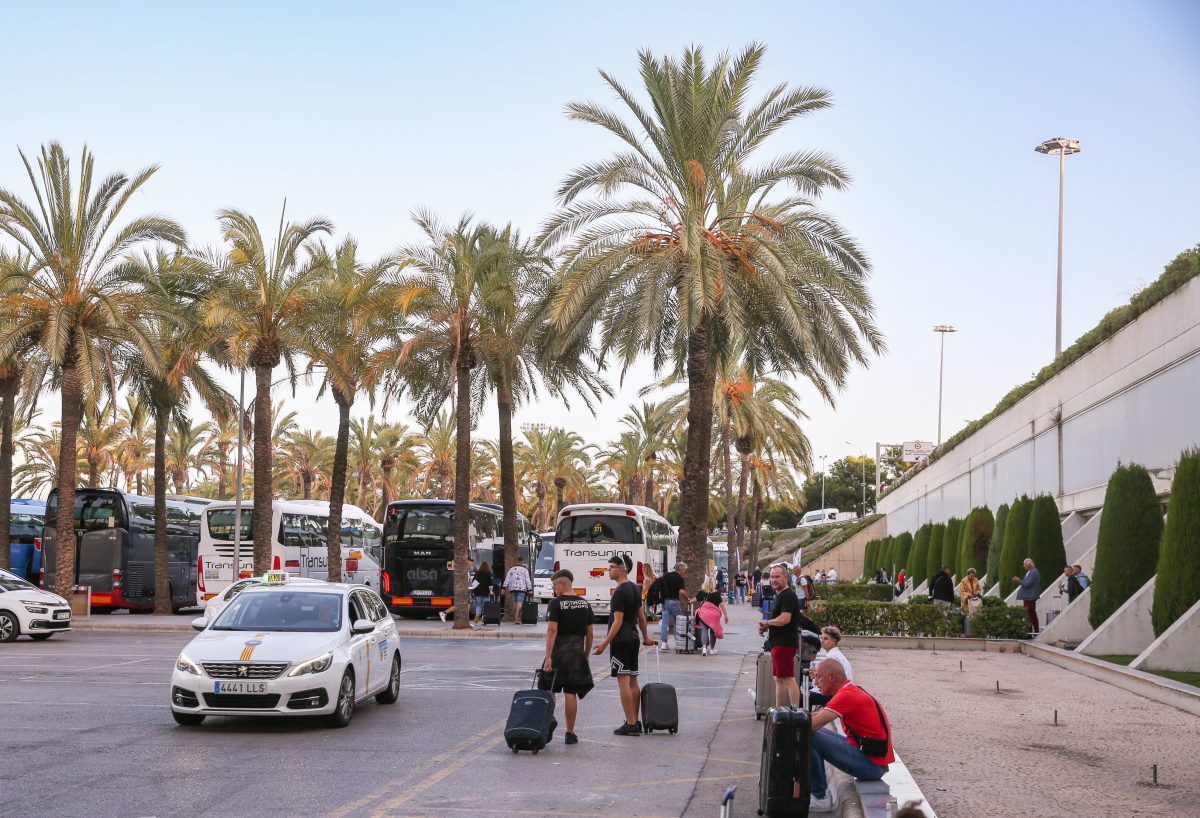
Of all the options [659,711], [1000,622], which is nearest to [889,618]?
[1000,622]

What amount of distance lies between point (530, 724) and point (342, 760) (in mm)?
Answer: 1688

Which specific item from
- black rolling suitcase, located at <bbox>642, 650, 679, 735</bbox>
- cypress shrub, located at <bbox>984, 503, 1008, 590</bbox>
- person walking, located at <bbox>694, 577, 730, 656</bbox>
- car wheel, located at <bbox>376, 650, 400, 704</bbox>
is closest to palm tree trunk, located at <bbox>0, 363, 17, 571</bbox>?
person walking, located at <bbox>694, 577, 730, 656</bbox>

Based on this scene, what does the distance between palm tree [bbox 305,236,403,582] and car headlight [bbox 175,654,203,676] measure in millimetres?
19069

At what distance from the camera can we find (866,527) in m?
86.8

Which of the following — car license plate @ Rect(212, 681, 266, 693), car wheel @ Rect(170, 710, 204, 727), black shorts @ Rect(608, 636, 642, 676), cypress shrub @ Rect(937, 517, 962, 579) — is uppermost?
cypress shrub @ Rect(937, 517, 962, 579)

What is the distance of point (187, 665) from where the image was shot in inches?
495

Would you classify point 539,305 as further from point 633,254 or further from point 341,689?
point 341,689

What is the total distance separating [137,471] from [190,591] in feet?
115

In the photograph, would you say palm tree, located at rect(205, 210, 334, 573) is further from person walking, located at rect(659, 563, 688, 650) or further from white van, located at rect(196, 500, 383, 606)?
person walking, located at rect(659, 563, 688, 650)

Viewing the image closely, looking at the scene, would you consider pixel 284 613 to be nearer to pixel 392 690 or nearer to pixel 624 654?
pixel 392 690

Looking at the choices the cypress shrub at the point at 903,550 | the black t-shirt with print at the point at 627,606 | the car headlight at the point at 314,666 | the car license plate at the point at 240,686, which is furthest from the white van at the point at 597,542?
the cypress shrub at the point at 903,550

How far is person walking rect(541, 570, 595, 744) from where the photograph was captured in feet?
39.2

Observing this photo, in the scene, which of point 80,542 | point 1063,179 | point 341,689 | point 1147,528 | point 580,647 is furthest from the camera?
point 1063,179

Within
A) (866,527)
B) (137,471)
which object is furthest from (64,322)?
(866,527)
